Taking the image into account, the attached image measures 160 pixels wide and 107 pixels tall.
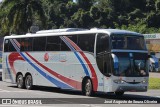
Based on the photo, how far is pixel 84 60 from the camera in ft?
71.1

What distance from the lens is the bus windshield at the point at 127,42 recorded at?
66.3 ft

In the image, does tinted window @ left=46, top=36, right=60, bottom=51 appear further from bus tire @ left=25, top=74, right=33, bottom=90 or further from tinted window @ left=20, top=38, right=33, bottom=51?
bus tire @ left=25, top=74, right=33, bottom=90

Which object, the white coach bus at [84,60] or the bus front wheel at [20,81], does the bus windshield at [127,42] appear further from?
the bus front wheel at [20,81]

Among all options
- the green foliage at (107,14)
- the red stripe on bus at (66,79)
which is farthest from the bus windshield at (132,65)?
the green foliage at (107,14)

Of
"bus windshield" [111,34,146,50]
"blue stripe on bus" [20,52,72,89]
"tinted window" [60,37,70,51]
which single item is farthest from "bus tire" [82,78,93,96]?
"bus windshield" [111,34,146,50]

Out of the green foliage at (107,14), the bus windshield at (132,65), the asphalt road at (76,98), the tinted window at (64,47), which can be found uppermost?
the green foliage at (107,14)

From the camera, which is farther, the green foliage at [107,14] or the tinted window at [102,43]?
the green foliage at [107,14]

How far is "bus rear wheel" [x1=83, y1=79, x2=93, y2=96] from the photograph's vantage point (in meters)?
21.1

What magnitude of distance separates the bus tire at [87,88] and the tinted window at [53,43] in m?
2.87

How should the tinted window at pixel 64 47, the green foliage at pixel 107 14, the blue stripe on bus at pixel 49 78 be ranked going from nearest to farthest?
the tinted window at pixel 64 47, the blue stripe on bus at pixel 49 78, the green foliage at pixel 107 14

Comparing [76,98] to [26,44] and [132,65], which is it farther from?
[26,44]

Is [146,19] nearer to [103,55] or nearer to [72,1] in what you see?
[72,1]

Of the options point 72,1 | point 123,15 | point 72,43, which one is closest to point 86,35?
point 72,43

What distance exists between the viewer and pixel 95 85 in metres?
20.9
